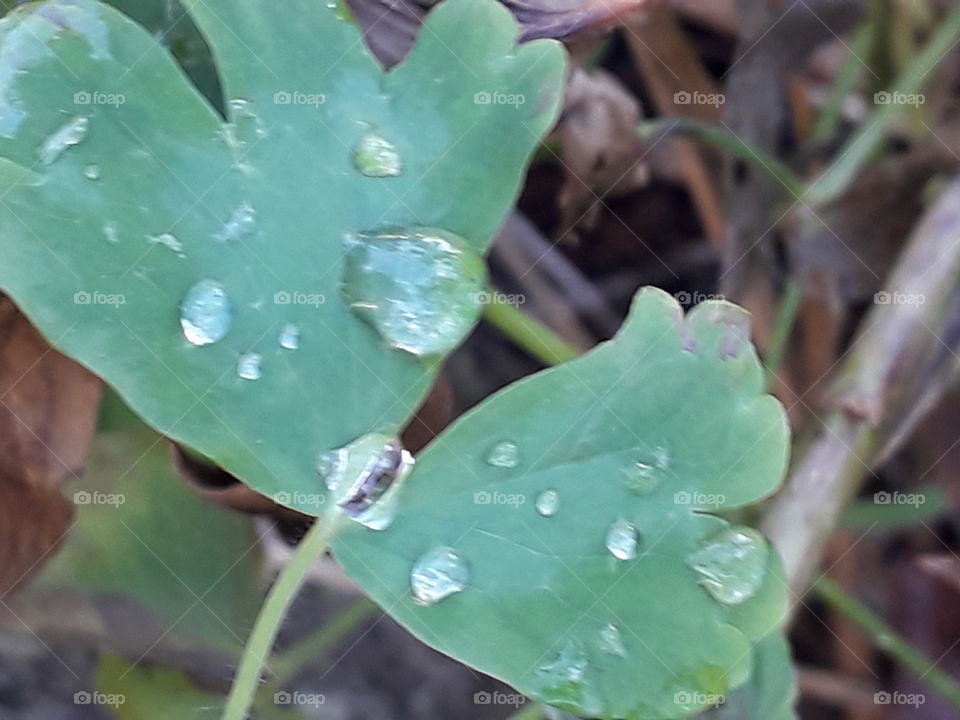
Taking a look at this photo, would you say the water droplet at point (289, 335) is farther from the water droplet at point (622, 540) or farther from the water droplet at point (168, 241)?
the water droplet at point (622, 540)

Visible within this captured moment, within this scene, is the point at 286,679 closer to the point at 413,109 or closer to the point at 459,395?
the point at 459,395

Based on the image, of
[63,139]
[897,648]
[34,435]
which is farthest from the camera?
[897,648]

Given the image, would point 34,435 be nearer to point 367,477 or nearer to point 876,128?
point 367,477

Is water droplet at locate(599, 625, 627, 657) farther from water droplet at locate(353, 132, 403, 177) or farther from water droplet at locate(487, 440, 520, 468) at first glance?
water droplet at locate(353, 132, 403, 177)

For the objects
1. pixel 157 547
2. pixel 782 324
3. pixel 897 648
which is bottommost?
pixel 897 648

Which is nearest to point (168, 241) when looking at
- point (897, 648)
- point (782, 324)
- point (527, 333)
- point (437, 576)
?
point (437, 576)

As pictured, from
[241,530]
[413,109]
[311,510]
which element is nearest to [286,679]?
[241,530]

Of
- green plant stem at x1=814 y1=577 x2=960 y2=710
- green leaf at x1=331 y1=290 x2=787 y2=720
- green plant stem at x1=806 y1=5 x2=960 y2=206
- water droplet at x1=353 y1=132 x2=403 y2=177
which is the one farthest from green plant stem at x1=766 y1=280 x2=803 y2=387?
water droplet at x1=353 y1=132 x2=403 y2=177
